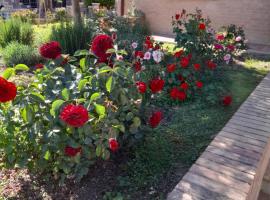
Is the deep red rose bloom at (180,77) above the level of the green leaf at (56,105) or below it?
below

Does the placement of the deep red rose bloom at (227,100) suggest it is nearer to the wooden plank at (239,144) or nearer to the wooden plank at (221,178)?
the wooden plank at (239,144)

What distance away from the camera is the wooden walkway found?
219cm

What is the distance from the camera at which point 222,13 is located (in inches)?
366

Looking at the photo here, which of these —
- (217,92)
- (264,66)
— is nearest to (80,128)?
(217,92)

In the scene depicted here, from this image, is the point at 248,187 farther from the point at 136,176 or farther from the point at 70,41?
the point at 70,41

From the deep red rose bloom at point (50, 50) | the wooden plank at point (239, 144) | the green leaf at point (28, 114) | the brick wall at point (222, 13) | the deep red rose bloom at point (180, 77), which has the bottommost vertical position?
the wooden plank at point (239, 144)

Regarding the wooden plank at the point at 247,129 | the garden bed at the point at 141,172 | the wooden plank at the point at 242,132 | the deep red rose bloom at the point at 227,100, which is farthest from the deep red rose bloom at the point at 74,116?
the deep red rose bloom at the point at 227,100

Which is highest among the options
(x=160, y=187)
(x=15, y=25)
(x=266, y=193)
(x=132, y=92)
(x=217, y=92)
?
(x=15, y=25)

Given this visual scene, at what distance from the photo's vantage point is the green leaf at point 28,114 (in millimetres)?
2107

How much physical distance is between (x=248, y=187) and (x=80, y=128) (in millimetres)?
1297

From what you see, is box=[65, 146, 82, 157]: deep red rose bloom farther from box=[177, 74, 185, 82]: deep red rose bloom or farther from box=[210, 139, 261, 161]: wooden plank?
box=[177, 74, 185, 82]: deep red rose bloom

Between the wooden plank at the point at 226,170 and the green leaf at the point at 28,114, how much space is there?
1.36 m

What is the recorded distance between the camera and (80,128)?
207cm

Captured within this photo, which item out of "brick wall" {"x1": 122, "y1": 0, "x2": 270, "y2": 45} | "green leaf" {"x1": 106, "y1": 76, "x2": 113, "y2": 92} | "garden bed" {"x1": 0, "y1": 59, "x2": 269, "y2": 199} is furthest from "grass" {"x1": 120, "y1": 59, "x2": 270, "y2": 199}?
"brick wall" {"x1": 122, "y1": 0, "x2": 270, "y2": 45}
